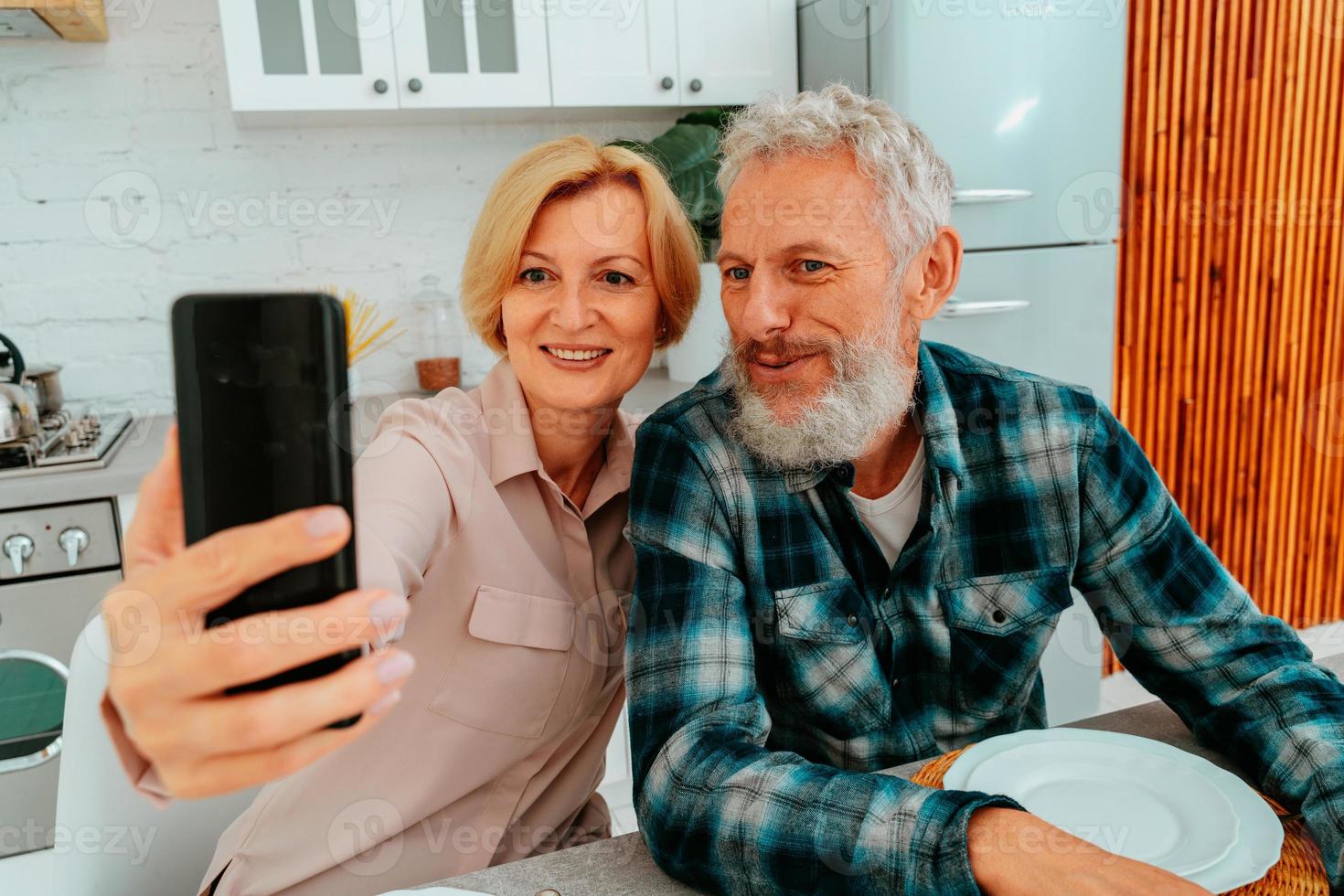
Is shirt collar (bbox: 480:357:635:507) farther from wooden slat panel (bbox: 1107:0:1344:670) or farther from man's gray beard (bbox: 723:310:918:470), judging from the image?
wooden slat panel (bbox: 1107:0:1344:670)

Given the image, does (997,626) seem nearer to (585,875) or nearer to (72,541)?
(585,875)

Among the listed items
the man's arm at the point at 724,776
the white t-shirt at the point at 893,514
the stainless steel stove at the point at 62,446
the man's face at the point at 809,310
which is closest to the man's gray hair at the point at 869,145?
the man's face at the point at 809,310

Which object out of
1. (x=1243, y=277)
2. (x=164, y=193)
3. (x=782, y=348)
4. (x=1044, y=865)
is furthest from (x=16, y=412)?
(x=1243, y=277)

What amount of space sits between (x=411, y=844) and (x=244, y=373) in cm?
81

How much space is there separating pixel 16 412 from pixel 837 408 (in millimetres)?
1627

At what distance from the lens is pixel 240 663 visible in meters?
0.32

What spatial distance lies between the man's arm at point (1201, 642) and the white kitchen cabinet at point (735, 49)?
1608 mm

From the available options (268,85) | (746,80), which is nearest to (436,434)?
(268,85)

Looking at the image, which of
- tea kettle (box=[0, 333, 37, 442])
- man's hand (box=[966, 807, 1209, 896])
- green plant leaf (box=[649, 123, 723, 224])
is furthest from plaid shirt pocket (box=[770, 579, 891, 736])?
tea kettle (box=[0, 333, 37, 442])

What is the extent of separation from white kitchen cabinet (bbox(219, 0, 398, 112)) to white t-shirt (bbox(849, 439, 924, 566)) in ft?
5.33

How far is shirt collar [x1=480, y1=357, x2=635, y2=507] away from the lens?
104cm

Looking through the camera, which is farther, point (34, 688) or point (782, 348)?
point (34, 688)

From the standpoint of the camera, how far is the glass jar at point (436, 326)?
2539 millimetres

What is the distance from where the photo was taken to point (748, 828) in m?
0.76
